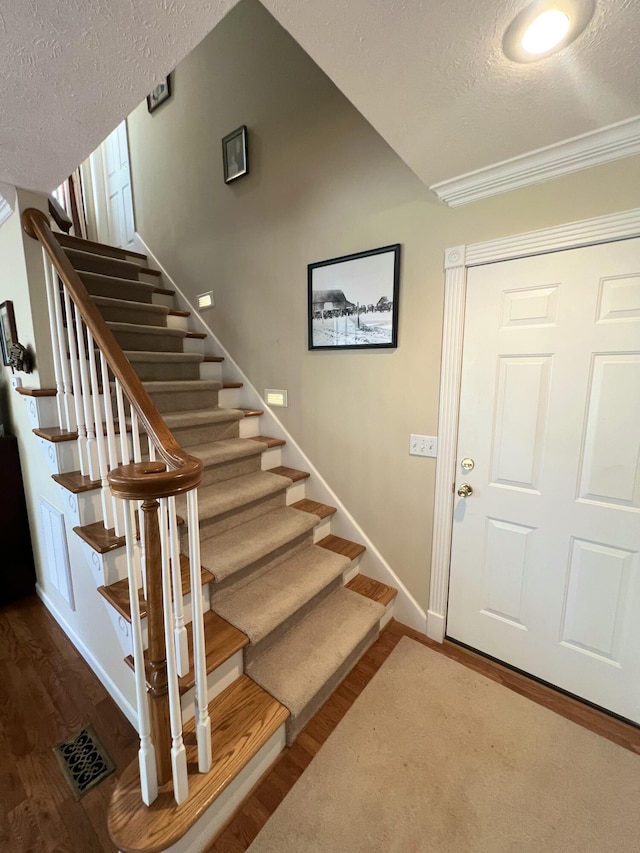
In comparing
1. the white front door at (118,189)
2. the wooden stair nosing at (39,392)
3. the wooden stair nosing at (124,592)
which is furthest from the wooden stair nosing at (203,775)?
the white front door at (118,189)

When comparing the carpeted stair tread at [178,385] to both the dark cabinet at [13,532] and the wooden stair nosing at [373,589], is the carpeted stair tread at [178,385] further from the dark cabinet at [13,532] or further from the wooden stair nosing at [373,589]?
the wooden stair nosing at [373,589]

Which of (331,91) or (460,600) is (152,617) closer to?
(460,600)

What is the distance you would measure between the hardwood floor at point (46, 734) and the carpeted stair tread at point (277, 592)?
0.58 meters

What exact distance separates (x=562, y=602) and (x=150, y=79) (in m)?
2.45

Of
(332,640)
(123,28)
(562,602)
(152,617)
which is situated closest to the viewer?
(123,28)

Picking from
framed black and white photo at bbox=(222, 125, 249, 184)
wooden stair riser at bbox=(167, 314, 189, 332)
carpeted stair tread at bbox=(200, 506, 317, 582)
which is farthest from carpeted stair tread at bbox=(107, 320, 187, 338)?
carpeted stair tread at bbox=(200, 506, 317, 582)

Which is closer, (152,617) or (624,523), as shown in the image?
(152,617)

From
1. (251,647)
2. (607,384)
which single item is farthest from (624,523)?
(251,647)

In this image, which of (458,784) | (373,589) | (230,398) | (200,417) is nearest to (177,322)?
(230,398)

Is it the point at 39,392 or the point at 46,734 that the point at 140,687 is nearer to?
the point at 46,734

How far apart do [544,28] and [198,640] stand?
180 cm

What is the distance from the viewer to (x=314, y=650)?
5.21 feet

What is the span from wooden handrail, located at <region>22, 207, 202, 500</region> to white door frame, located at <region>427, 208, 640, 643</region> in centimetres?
123

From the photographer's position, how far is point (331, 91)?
190cm
